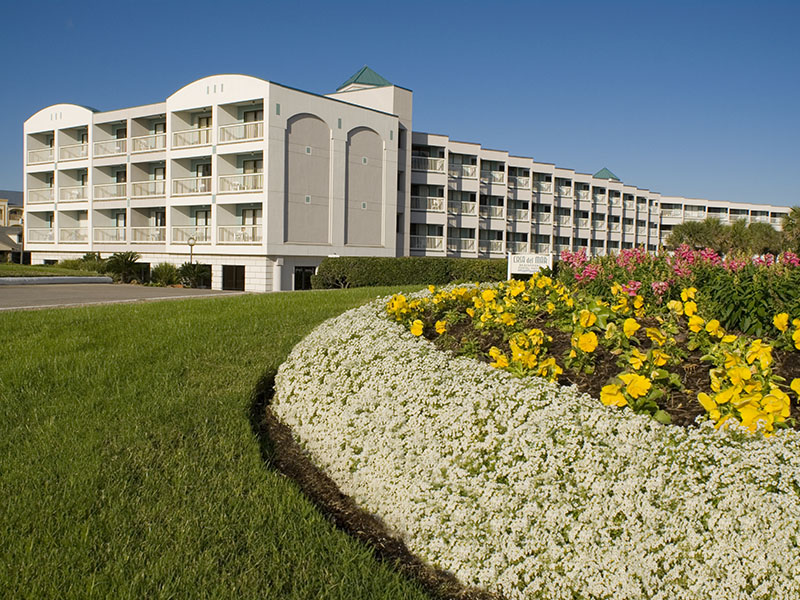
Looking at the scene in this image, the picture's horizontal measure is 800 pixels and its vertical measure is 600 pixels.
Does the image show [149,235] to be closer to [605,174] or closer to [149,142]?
[149,142]

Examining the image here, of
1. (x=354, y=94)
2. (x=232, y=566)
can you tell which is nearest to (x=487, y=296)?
(x=232, y=566)

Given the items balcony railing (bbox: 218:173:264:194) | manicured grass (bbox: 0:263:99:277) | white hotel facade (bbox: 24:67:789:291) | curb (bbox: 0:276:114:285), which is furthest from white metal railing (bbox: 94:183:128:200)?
curb (bbox: 0:276:114:285)

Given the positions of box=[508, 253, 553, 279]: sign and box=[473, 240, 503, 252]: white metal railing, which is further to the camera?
box=[473, 240, 503, 252]: white metal railing

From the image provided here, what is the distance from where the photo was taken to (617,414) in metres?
3.82

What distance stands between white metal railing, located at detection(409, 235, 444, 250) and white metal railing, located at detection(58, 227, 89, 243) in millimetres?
21472

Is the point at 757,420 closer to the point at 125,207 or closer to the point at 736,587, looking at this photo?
the point at 736,587

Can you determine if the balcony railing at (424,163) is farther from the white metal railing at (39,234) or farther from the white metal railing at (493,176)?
the white metal railing at (39,234)

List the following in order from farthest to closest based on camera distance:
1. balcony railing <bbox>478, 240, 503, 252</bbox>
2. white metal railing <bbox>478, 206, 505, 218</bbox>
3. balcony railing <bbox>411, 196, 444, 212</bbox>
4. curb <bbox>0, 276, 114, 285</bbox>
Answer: white metal railing <bbox>478, 206, 505, 218</bbox> → balcony railing <bbox>478, 240, 503, 252</bbox> → balcony railing <bbox>411, 196, 444, 212</bbox> → curb <bbox>0, 276, 114, 285</bbox>

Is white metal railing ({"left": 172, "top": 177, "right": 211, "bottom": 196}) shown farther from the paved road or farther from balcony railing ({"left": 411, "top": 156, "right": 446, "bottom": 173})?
balcony railing ({"left": 411, "top": 156, "right": 446, "bottom": 173})

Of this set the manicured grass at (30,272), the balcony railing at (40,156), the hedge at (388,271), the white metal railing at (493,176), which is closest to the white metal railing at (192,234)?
the manicured grass at (30,272)

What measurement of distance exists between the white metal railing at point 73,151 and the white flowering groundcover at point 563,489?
45.5m

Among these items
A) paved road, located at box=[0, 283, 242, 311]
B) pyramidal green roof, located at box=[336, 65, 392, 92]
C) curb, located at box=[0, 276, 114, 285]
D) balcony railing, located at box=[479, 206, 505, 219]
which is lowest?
paved road, located at box=[0, 283, 242, 311]

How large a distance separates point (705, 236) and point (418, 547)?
7023 cm

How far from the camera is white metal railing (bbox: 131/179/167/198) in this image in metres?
39.8
